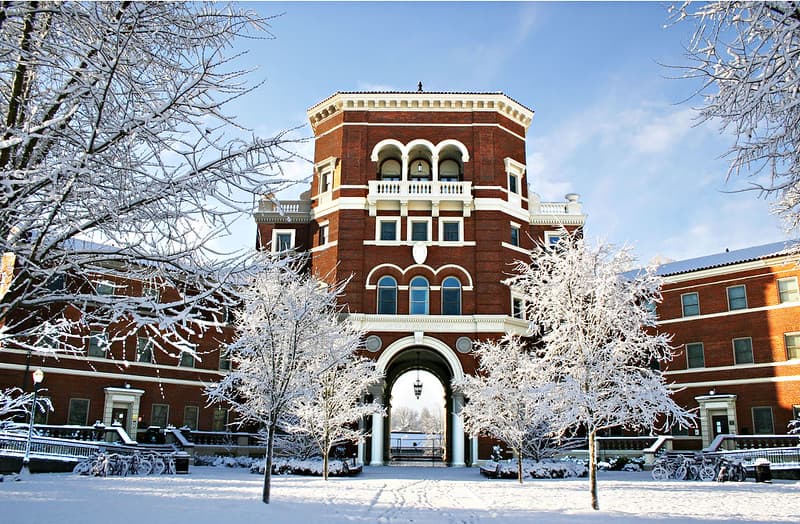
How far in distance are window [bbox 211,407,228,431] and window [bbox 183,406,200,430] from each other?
1.15 metres

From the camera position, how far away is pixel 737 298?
37.0m

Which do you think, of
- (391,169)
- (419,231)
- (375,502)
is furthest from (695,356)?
(375,502)

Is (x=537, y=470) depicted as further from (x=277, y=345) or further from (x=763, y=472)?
(x=277, y=345)

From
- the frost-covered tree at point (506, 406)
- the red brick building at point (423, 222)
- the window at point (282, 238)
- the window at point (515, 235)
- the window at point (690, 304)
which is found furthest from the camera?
the window at point (282, 238)

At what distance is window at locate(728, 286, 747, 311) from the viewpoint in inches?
1447

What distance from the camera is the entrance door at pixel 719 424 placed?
117 feet

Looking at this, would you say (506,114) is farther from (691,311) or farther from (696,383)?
(696,383)

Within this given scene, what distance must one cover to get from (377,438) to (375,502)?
731 inches

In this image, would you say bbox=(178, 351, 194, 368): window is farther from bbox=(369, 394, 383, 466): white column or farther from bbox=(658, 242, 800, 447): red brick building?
bbox=(658, 242, 800, 447): red brick building

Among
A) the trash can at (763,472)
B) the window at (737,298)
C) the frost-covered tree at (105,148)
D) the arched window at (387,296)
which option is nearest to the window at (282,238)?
the arched window at (387,296)

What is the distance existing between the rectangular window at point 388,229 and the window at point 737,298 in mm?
19886

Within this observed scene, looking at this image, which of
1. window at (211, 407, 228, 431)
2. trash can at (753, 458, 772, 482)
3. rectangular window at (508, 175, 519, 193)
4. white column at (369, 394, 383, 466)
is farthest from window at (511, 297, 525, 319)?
window at (211, 407, 228, 431)

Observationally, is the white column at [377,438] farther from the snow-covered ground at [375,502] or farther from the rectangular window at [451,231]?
the snow-covered ground at [375,502]

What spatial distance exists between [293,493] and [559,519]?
26.1 feet
